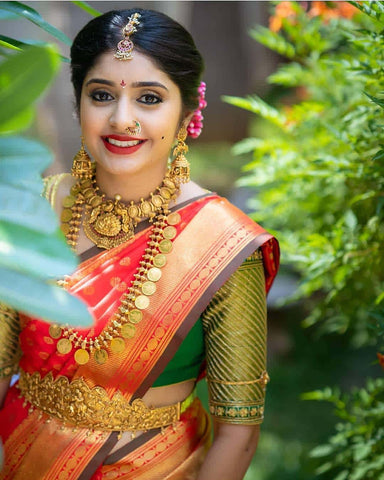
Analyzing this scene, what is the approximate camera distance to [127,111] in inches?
49.4

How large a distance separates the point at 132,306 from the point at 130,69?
0.48m

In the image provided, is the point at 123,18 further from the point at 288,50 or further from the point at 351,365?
the point at 351,365

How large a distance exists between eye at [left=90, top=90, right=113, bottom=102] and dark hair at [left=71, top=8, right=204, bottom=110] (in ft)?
0.18

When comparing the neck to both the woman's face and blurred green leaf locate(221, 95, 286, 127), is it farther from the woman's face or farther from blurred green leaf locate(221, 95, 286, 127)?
blurred green leaf locate(221, 95, 286, 127)

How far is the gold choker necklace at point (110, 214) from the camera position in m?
1.38

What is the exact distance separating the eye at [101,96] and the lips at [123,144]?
0.08 m

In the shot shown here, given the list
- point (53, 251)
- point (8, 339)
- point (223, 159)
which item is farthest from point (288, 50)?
point (223, 159)

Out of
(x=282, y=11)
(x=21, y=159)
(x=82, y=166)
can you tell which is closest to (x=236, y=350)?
(x=82, y=166)

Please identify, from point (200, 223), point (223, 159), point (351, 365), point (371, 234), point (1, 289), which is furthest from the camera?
point (223, 159)

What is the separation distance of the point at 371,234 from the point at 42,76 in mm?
1353

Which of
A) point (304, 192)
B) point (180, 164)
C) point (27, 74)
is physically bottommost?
point (304, 192)

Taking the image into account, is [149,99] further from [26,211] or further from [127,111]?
[26,211]

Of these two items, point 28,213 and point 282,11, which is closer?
point 28,213

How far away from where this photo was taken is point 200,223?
139cm
